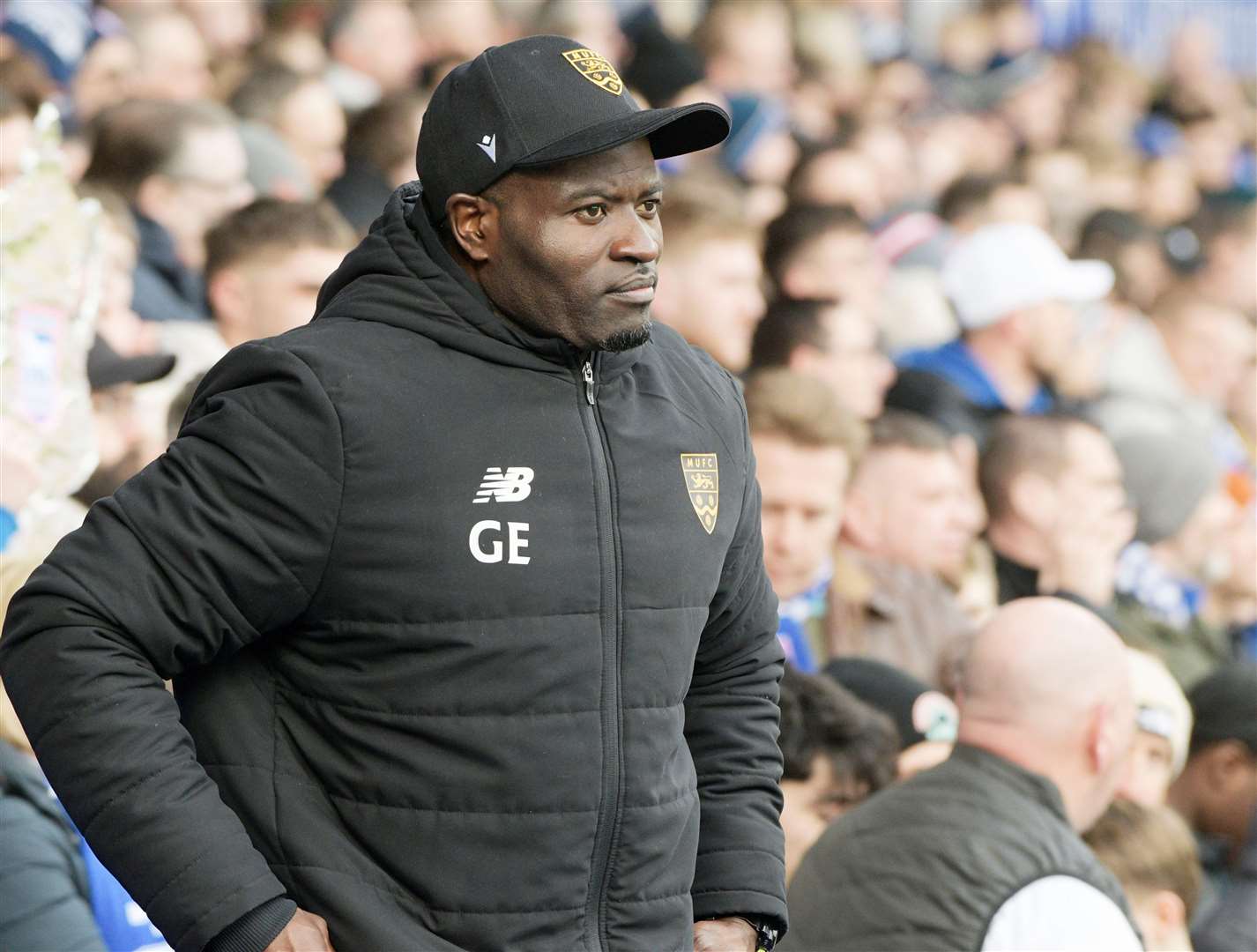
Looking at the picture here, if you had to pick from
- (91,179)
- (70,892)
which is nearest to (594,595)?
(70,892)

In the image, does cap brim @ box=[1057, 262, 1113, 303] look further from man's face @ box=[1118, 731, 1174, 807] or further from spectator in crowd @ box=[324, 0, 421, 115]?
spectator in crowd @ box=[324, 0, 421, 115]

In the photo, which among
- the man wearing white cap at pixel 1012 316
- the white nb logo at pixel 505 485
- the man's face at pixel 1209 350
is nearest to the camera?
the white nb logo at pixel 505 485

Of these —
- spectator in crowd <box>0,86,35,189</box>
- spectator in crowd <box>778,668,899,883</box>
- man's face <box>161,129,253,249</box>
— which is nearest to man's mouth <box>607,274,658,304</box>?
spectator in crowd <box>778,668,899,883</box>

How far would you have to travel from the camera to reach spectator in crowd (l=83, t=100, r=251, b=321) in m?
5.50

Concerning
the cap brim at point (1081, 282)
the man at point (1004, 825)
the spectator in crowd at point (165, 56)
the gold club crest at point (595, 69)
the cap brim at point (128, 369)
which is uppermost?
the spectator in crowd at point (165, 56)

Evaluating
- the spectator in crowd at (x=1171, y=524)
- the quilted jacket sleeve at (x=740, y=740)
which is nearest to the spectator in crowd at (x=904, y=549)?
the spectator in crowd at (x=1171, y=524)

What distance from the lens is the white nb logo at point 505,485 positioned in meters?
2.13

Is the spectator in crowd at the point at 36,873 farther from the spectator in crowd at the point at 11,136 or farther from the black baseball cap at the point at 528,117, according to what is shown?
the spectator in crowd at the point at 11,136

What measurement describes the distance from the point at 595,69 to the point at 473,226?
0.23m

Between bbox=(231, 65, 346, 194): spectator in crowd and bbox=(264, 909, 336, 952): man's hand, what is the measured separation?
15.5 feet

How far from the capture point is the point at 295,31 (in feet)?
24.7

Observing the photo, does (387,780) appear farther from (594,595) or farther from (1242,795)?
(1242,795)

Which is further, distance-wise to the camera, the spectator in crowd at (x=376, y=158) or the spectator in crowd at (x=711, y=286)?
the spectator in crowd at (x=376, y=158)

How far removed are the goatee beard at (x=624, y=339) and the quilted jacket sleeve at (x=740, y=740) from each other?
0.95 ft
